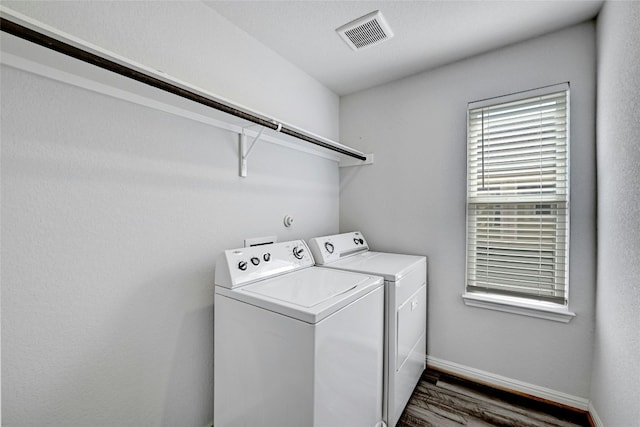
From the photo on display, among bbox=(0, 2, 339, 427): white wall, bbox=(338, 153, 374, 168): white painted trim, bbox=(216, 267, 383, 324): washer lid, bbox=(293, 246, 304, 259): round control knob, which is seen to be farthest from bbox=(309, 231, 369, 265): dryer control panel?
bbox=(338, 153, 374, 168): white painted trim

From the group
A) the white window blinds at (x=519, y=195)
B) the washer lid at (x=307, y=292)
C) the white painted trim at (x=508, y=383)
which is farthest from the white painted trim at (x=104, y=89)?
the white painted trim at (x=508, y=383)

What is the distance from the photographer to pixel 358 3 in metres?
1.46

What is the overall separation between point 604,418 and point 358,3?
2.54 metres

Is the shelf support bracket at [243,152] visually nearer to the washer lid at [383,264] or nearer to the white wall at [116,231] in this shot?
the white wall at [116,231]

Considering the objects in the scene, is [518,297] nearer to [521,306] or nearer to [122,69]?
[521,306]

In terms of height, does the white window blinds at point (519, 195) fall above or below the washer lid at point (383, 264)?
above

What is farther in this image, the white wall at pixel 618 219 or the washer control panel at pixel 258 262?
the washer control panel at pixel 258 262

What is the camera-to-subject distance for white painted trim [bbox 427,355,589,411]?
65.0 inches

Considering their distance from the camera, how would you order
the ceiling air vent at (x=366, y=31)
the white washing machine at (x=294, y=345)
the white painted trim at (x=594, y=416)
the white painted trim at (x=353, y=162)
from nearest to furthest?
the white washing machine at (x=294, y=345)
the white painted trim at (x=594, y=416)
the ceiling air vent at (x=366, y=31)
the white painted trim at (x=353, y=162)

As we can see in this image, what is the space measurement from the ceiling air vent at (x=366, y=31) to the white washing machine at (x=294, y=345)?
4.65 ft

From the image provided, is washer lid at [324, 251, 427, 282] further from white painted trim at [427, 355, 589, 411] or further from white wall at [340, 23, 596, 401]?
white painted trim at [427, 355, 589, 411]

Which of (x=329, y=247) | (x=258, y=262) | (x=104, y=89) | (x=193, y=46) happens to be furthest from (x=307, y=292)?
(x=193, y=46)

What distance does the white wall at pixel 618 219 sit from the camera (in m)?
1.08

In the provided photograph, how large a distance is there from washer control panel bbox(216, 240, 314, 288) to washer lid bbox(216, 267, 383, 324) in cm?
4
